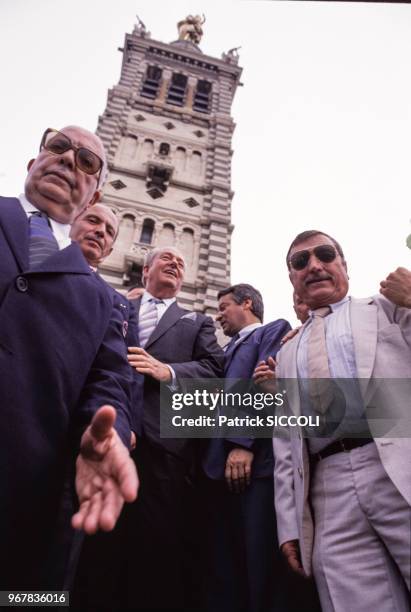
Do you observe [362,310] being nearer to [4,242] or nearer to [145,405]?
[145,405]

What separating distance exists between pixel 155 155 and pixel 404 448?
1626cm

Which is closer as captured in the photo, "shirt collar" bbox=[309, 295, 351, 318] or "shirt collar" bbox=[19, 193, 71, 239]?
"shirt collar" bbox=[19, 193, 71, 239]

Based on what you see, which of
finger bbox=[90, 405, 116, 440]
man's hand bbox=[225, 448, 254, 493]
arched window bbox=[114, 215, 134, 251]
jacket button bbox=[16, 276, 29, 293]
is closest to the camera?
finger bbox=[90, 405, 116, 440]

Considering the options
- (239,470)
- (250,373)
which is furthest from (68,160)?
(239,470)

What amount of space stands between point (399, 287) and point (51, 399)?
6.97 ft

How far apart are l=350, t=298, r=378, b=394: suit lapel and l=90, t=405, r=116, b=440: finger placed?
166cm

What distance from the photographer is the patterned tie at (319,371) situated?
2.49m

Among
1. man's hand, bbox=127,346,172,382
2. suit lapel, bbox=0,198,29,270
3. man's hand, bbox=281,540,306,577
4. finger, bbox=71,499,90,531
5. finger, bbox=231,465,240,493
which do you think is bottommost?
man's hand, bbox=281,540,306,577

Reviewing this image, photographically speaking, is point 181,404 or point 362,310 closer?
point 362,310

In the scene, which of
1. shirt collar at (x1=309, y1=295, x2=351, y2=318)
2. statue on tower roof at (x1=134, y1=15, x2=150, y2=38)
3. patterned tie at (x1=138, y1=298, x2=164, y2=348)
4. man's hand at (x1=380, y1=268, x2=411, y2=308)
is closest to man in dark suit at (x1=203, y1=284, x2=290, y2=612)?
patterned tie at (x1=138, y1=298, x2=164, y2=348)

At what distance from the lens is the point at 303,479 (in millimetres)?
2361

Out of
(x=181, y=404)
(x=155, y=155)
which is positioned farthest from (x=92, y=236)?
(x=155, y=155)

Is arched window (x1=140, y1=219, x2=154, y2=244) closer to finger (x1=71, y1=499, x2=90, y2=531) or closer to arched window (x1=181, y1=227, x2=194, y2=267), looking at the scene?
arched window (x1=181, y1=227, x2=194, y2=267)

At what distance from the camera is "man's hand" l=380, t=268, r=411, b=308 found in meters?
2.41
